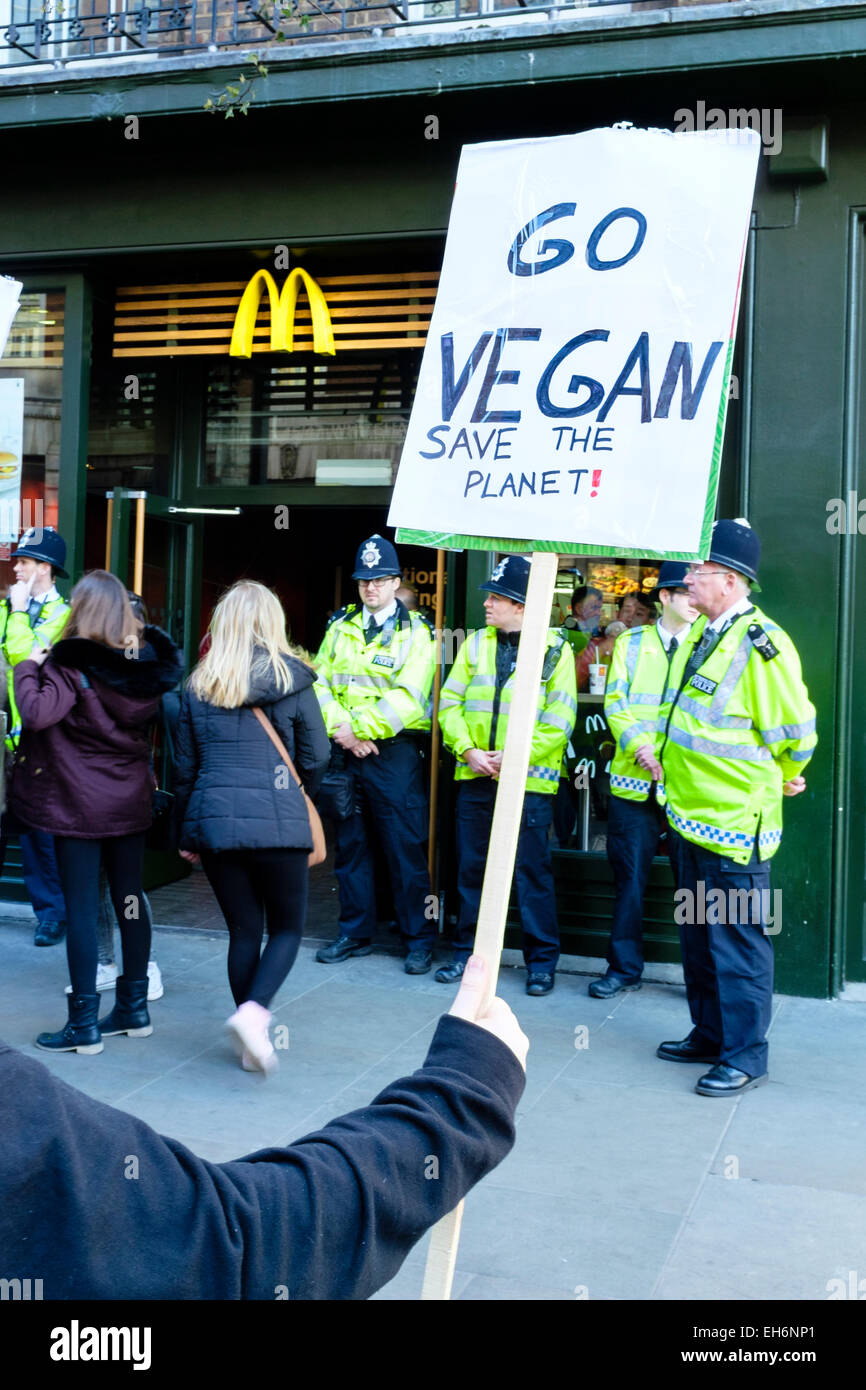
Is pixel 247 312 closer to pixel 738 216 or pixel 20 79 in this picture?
pixel 20 79

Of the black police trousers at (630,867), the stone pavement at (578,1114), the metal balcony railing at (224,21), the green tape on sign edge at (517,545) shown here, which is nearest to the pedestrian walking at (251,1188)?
the green tape on sign edge at (517,545)

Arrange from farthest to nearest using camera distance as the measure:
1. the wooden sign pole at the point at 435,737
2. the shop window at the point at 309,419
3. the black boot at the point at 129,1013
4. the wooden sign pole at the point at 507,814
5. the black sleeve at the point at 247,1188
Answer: the shop window at the point at 309,419 → the wooden sign pole at the point at 435,737 → the black boot at the point at 129,1013 → the wooden sign pole at the point at 507,814 → the black sleeve at the point at 247,1188

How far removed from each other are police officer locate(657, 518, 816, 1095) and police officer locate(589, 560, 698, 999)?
1098 millimetres

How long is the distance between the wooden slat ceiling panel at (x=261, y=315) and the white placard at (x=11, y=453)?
2.31ft

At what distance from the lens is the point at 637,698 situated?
268 inches

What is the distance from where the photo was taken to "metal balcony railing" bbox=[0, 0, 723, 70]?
7.20 m

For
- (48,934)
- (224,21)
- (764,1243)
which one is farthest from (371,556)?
(764,1243)

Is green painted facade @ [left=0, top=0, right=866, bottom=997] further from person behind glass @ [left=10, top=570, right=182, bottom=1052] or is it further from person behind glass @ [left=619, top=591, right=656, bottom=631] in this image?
person behind glass @ [left=10, top=570, right=182, bottom=1052]

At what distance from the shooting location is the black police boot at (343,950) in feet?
24.7

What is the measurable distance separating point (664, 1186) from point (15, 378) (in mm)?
6476

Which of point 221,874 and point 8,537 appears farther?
point 8,537

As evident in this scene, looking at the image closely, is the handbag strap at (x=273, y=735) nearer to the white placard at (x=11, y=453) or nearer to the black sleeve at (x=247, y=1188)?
the white placard at (x=11, y=453)

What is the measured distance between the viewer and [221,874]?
5637 mm

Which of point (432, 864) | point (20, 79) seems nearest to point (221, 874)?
point (432, 864)
